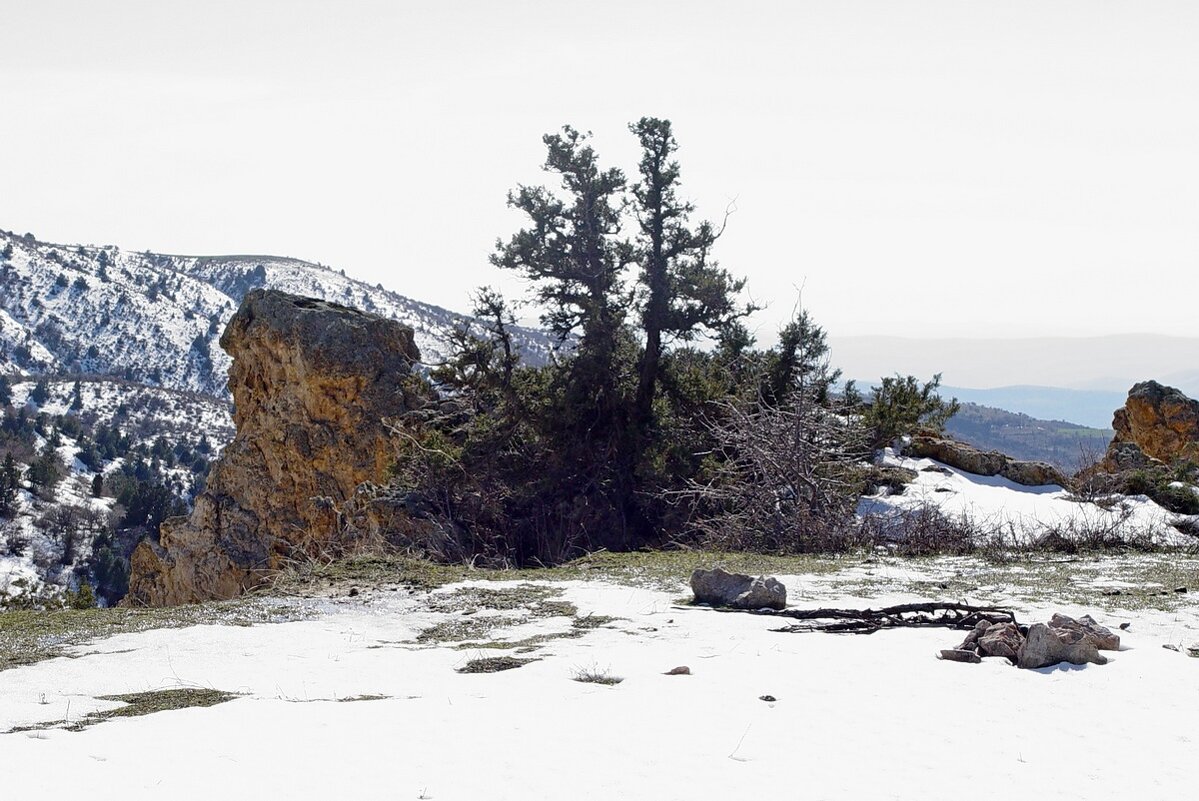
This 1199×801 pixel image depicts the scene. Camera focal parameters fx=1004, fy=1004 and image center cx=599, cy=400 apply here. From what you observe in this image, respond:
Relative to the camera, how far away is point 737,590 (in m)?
6.82

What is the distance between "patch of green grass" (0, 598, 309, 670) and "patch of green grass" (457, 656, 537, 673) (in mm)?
1881

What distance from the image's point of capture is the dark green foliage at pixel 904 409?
55.6ft

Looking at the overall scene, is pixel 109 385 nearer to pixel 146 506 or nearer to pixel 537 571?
pixel 146 506

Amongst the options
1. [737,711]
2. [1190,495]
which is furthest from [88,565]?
[737,711]

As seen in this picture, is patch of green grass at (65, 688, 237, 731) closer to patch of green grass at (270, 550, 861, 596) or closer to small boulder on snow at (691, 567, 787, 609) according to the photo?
patch of green grass at (270, 550, 861, 596)

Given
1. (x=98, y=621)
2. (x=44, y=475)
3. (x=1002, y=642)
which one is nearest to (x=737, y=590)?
(x=1002, y=642)

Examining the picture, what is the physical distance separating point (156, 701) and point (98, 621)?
7.91 ft

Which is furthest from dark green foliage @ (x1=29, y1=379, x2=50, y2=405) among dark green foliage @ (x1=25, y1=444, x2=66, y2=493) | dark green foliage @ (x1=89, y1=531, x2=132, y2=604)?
dark green foliage @ (x1=89, y1=531, x2=132, y2=604)

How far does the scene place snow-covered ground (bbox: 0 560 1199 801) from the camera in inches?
129

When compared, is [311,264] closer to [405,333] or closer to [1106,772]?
[405,333]

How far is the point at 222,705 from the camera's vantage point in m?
4.17

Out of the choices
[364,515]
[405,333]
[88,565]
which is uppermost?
[405,333]

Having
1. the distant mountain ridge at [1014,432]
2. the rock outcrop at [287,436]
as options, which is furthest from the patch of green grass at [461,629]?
the distant mountain ridge at [1014,432]

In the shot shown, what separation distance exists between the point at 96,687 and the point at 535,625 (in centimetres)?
260
